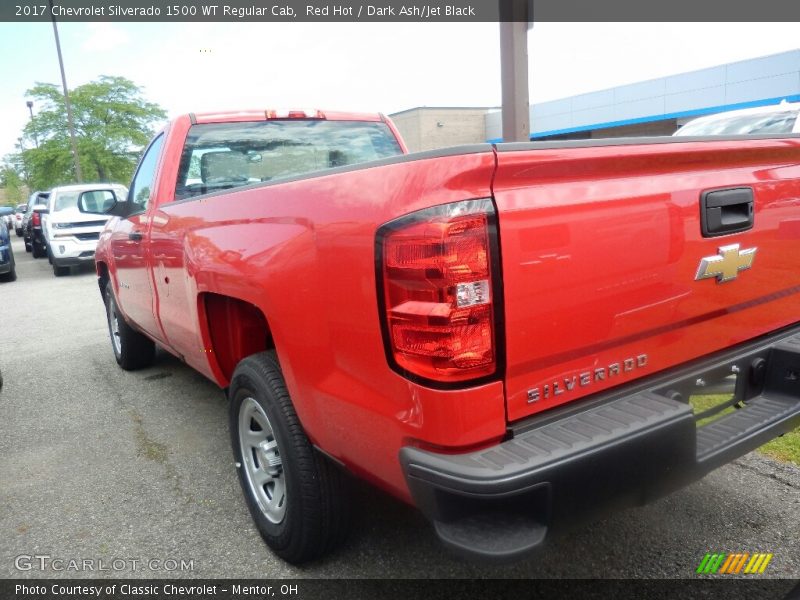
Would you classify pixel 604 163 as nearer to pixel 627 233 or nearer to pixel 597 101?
pixel 627 233

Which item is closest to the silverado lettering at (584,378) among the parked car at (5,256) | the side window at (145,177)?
the side window at (145,177)

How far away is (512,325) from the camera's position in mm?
1701

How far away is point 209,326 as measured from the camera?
304 cm

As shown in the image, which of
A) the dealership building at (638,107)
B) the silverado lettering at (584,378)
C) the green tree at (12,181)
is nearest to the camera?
the silverado lettering at (584,378)

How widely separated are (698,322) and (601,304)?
0.52 meters

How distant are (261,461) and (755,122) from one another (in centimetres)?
718

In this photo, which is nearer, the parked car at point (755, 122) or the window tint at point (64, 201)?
the parked car at point (755, 122)

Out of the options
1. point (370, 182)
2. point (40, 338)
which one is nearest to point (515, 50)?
point (370, 182)

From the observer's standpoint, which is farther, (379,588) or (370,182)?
(379,588)

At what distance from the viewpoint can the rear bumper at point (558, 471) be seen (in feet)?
5.23

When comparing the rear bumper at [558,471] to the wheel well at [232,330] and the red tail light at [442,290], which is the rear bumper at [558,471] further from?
the wheel well at [232,330]

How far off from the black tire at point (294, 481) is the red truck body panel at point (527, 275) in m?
0.13

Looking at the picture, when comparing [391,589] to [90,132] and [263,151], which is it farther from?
[90,132]

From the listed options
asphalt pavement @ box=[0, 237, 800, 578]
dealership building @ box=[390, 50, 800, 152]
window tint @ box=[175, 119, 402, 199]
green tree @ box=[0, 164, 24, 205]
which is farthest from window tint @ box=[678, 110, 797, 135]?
green tree @ box=[0, 164, 24, 205]
